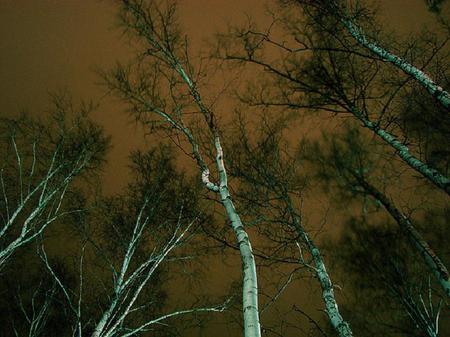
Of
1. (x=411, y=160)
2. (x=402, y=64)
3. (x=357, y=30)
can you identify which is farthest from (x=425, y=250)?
(x=357, y=30)

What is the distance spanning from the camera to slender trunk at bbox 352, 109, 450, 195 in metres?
3.89

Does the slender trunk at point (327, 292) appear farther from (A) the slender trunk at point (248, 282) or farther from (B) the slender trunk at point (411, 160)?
(B) the slender trunk at point (411, 160)

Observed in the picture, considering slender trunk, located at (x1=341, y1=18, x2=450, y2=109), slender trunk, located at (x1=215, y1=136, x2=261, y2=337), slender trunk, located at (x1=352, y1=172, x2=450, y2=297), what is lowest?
slender trunk, located at (x1=215, y1=136, x2=261, y2=337)

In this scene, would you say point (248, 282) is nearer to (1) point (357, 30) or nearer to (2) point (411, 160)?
(2) point (411, 160)

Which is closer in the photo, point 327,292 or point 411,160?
point 411,160

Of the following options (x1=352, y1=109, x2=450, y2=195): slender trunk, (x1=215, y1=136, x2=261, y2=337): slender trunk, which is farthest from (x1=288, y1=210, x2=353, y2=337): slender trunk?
(x1=352, y1=109, x2=450, y2=195): slender trunk

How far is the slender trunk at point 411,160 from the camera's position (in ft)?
12.8

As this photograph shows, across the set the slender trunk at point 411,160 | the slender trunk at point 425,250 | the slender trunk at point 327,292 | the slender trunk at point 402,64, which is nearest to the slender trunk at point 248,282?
the slender trunk at point 327,292

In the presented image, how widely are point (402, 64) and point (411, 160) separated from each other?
1.45m

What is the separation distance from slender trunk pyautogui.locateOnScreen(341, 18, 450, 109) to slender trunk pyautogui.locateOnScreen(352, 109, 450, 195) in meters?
0.80

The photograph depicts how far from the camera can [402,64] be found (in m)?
4.59

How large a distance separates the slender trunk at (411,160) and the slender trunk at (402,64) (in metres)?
0.80

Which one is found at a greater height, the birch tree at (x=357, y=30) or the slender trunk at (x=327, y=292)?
the birch tree at (x=357, y=30)

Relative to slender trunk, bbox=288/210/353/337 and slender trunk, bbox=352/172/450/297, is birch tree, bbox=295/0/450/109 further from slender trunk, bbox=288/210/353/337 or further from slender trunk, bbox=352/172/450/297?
slender trunk, bbox=288/210/353/337
